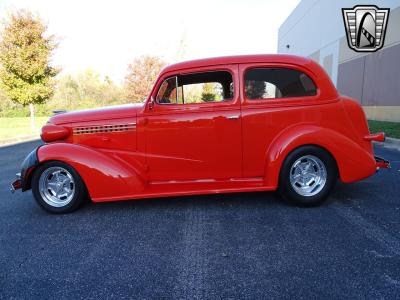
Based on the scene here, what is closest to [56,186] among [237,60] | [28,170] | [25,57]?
[28,170]

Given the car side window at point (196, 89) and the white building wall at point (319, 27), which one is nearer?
the car side window at point (196, 89)

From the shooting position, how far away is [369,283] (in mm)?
2184

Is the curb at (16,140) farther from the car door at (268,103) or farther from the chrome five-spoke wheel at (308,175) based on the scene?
the chrome five-spoke wheel at (308,175)

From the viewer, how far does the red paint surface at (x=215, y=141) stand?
12.0ft

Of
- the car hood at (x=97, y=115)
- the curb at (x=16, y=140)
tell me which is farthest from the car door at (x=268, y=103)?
the curb at (x=16, y=140)

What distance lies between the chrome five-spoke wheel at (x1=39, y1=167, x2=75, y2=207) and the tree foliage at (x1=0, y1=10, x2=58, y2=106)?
11.4 metres

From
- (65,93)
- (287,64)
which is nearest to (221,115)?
(287,64)

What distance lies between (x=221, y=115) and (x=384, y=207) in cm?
241

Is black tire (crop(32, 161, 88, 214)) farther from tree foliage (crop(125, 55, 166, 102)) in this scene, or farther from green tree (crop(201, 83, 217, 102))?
tree foliage (crop(125, 55, 166, 102))

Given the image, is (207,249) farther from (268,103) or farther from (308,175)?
(268,103)

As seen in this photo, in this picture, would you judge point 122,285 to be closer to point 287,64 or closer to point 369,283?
point 369,283

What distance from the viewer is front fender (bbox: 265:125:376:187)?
3627 millimetres

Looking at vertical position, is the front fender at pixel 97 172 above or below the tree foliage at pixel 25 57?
below

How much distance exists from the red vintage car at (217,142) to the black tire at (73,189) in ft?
0.04
